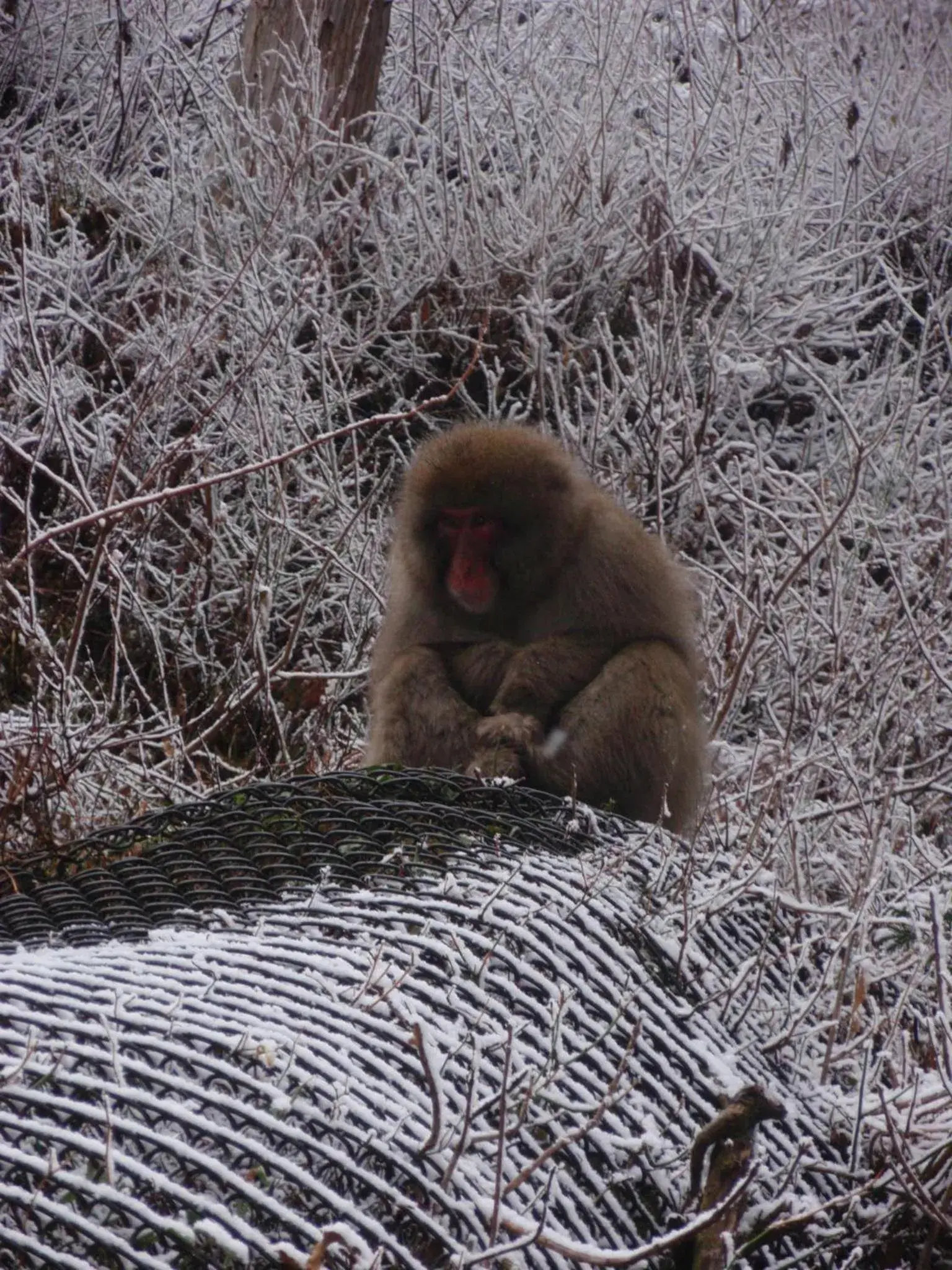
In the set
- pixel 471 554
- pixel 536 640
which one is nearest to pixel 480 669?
pixel 536 640

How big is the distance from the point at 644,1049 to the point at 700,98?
8.66 meters

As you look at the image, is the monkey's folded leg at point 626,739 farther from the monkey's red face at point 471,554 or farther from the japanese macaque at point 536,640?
the monkey's red face at point 471,554

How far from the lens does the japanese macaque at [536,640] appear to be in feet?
13.8

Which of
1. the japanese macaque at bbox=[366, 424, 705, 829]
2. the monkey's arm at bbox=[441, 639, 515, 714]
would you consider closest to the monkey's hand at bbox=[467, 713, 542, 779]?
the japanese macaque at bbox=[366, 424, 705, 829]

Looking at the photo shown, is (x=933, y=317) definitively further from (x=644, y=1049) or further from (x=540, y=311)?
(x=644, y=1049)

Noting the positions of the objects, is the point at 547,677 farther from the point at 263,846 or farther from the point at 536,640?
the point at 263,846

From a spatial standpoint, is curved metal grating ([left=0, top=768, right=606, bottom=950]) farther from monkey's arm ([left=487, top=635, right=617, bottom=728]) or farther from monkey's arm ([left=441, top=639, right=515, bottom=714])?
monkey's arm ([left=441, top=639, right=515, bottom=714])

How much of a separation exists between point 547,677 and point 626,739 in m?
0.27

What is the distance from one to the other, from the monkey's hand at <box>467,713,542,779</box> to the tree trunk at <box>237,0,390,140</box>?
5047mm

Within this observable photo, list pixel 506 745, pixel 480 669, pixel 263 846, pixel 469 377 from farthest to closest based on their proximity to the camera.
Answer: pixel 469 377 → pixel 480 669 → pixel 506 745 → pixel 263 846

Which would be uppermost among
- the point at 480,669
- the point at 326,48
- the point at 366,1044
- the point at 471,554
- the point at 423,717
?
the point at 326,48

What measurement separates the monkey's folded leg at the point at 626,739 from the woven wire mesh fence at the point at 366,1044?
1.99 ft

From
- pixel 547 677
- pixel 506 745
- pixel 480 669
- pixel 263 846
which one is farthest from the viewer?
pixel 480 669

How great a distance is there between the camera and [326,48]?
28.3 feet
